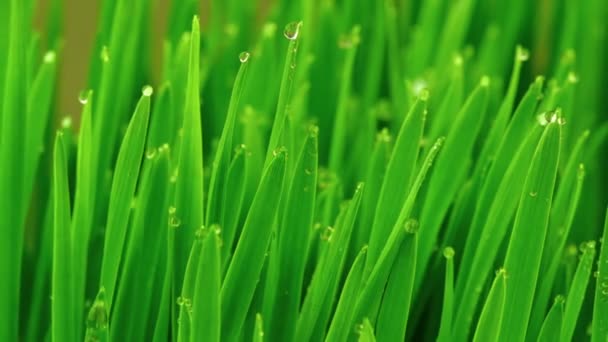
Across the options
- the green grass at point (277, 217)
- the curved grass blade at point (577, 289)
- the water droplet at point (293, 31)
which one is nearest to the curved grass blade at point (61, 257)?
the green grass at point (277, 217)

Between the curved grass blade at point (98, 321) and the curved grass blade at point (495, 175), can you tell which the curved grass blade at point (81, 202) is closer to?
the curved grass blade at point (98, 321)

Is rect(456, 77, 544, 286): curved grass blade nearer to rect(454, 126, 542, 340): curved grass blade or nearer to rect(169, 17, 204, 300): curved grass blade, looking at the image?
rect(454, 126, 542, 340): curved grass blade

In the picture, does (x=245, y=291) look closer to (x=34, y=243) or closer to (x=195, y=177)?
(x=195, y=177)

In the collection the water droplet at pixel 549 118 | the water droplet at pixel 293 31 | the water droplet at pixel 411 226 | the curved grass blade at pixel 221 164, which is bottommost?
the water droplet at pixel 411 226

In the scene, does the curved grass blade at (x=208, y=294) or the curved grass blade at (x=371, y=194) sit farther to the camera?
the curved grass blade at (x=371, y=194)

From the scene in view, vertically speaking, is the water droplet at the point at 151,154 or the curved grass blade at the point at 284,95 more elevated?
the curved grass blade at the point at 284,95

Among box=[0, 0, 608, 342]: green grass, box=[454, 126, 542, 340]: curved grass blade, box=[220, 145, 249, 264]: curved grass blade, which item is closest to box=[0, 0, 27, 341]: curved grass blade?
box=[0, 0, 608, 342]: green grass
